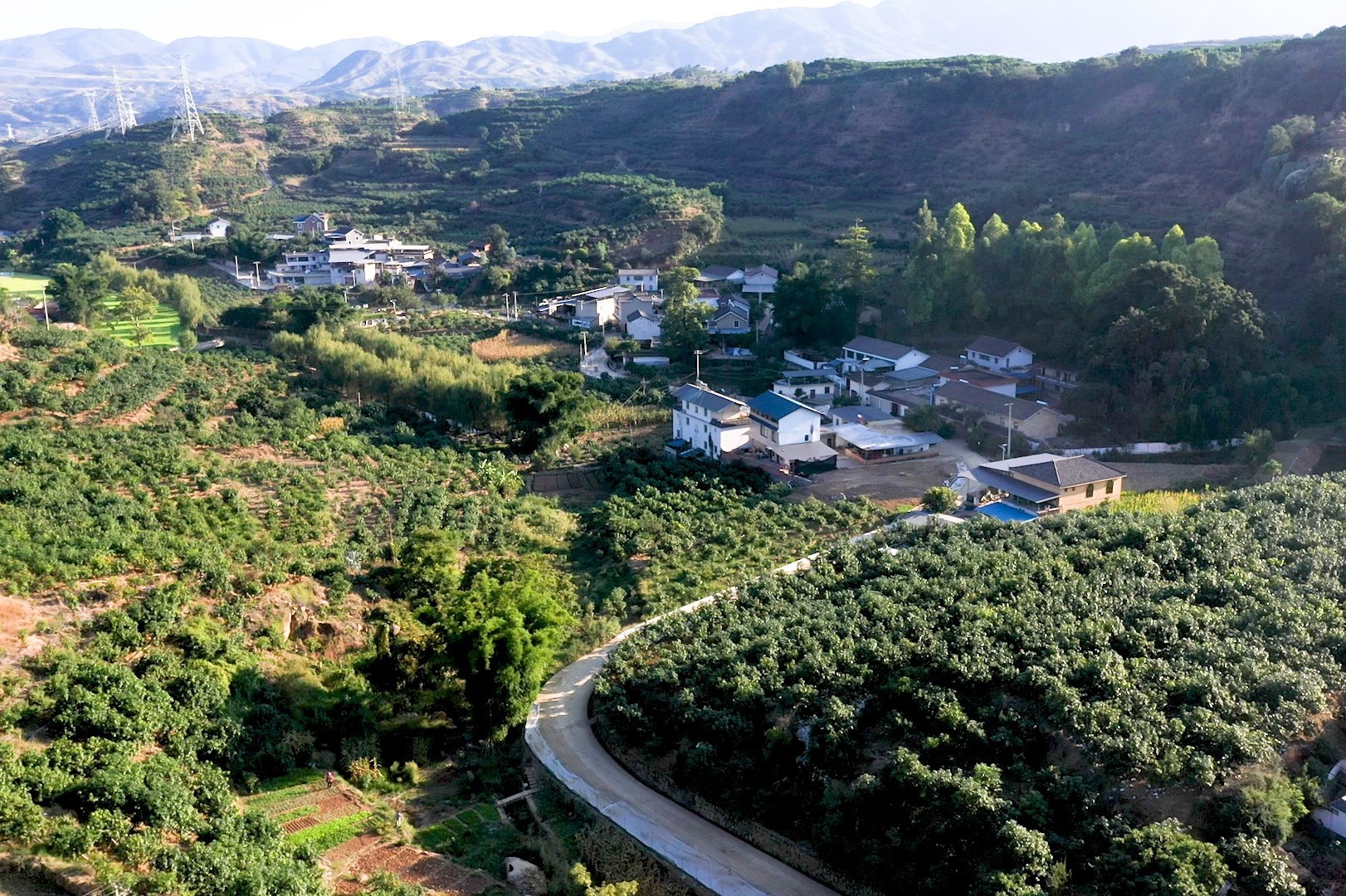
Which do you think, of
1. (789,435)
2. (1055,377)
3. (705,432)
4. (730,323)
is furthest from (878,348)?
(705,432)

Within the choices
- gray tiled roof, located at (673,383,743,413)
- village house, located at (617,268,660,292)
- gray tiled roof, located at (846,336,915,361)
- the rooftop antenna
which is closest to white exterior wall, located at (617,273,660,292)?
village house, located at (617,268,660,292)

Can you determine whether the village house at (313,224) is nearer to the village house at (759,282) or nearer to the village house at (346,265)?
the village house at (346,265)

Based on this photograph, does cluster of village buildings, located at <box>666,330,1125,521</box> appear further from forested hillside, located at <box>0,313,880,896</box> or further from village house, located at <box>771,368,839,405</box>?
forested hillside, located at <box>0,313,880,896</box>

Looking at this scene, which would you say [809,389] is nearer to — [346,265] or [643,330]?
[643,330]

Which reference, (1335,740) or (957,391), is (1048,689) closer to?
(1335,740)

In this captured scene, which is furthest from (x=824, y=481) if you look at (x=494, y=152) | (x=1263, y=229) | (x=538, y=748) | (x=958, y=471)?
(x=494, y=152)
